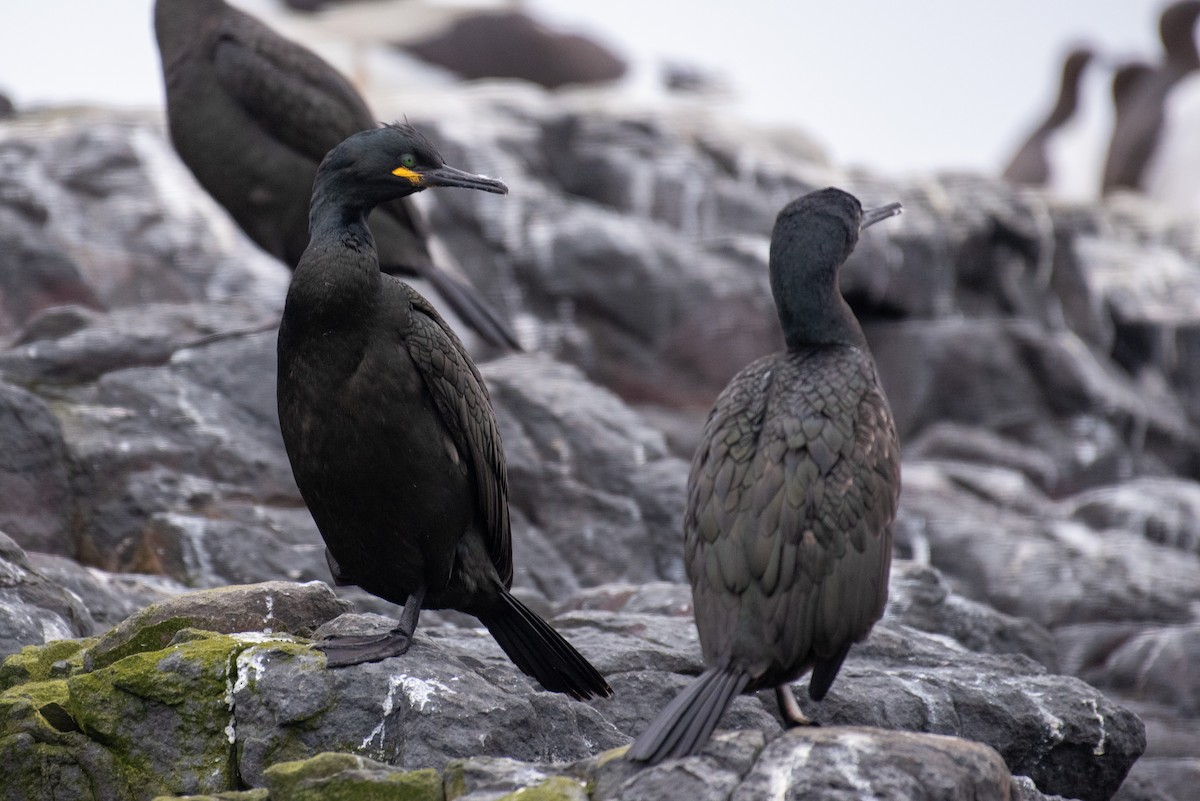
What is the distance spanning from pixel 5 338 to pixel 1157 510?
7.80 meters

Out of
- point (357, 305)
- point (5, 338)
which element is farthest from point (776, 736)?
point (5, 338)

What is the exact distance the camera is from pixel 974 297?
1480 cm

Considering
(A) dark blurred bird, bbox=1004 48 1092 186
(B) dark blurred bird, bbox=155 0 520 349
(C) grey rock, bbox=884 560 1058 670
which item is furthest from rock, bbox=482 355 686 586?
(A) dark blurred bird, bbox=1004 48 1092 186

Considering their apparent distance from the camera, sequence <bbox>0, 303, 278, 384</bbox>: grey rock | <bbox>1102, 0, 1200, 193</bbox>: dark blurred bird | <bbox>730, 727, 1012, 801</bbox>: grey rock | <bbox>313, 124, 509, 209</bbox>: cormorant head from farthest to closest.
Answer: <bbox>1102, 0, 1200, 193</bbox>: dark blurred bird, <bbox>0, 303, 278, 384</bbox>: grey rock, <bbox>313, 124, 509, 209</bbox>: cormorant head, <bbox>730, 727, 1012, 801</bbox>: grey rock

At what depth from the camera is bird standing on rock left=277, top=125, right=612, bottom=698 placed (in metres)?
4.42

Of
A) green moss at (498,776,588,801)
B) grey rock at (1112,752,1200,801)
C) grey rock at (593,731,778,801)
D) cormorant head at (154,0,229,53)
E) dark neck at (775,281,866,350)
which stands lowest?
grey rock at (1112,752,1200,801)

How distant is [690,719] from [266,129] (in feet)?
15.8

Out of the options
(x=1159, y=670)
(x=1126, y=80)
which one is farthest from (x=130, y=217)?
(x=1126, y=80)

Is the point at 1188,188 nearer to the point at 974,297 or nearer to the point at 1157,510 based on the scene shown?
the point at 974,297

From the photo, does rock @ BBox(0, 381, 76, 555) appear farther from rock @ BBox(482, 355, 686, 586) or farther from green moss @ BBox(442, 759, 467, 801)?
green moss @ BBox(442, 759, 467, 801)

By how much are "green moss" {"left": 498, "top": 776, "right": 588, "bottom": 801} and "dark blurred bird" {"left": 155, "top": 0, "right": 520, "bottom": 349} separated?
4200mm

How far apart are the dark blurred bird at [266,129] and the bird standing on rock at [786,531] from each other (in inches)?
135

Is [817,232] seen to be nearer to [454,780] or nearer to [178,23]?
[454,780]

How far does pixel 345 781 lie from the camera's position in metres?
3.61
